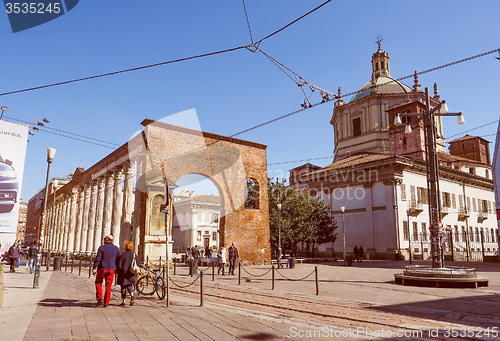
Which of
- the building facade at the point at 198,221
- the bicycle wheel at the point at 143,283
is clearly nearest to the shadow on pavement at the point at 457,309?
the bicycle wheel at the point at 143,283

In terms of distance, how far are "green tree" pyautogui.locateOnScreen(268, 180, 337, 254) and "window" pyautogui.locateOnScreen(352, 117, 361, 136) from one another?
A: 15444mm

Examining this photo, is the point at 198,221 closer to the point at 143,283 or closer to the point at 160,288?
the point at 143,283

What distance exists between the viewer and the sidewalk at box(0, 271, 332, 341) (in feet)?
17.9

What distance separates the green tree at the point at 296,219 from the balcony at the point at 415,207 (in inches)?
280

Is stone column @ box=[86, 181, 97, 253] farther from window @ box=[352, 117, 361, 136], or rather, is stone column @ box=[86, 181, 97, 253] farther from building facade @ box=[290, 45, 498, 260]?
window @ box=[352, 117, 361, 136]

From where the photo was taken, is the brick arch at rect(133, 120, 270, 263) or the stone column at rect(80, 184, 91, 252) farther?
the stone column at rect(80, 184, 91, 252)

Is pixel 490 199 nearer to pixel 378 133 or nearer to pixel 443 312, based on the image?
pixel 378 133

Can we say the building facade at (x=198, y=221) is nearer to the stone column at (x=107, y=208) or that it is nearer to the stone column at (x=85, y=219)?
the stone column at (x=85, y=219)

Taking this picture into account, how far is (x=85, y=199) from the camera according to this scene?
31.8m

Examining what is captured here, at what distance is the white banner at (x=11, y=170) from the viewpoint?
53.7 feet

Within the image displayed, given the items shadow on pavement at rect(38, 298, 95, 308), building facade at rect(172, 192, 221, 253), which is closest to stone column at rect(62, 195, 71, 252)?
building facade at rect(172, 192, 221, 253)

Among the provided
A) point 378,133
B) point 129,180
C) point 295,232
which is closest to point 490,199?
point 378,133

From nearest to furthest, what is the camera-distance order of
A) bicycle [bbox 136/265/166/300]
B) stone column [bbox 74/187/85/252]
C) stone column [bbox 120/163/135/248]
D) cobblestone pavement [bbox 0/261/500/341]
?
cobblestone pavement [bbox 0/261/500/341], bicycle [bbox 136/265/166/300], stone column [bbox 120/163/135/248], stone column [bbox 74/187/85/252]

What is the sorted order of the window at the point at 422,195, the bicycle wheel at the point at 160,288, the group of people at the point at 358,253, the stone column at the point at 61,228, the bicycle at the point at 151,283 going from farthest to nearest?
the stone column at the point at 61,228, the window at the point at 422,195, the group of people at the point at 358,253, the bicycle at the point at 151,283, the bicycle wheel at the point at 160,288
